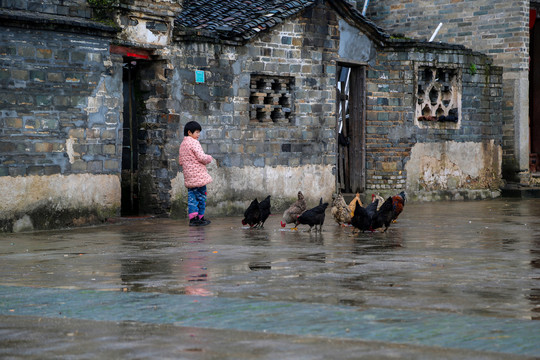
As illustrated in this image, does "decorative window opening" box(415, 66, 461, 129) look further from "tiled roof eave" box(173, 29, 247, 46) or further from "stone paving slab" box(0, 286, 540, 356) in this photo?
"stone paving slab" box(0, 286, 540, 356)

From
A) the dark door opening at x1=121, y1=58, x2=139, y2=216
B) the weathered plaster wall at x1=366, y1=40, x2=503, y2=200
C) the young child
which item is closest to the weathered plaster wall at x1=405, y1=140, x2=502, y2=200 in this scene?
the weathered plaster wall at x1=366, y1=40, x2=503, y2=200

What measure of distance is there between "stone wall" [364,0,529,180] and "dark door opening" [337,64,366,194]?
454 centimetres

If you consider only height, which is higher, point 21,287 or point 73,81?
point 73,81

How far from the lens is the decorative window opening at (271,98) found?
17562 mm

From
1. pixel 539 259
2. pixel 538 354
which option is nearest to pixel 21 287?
pixel 538 354

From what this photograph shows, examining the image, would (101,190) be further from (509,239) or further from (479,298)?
(479,298)

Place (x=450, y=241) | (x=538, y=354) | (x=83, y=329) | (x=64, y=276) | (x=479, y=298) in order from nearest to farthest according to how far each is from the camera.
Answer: (x=538, y=354), (x=83, y=329), (x=479, y=298), (x=64, y=276), (x=450, y=241)

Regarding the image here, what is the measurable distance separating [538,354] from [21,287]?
14.8 feet

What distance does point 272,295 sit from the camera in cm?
725

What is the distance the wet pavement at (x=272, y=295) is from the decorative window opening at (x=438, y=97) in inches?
315

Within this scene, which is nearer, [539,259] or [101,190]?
[539,259]

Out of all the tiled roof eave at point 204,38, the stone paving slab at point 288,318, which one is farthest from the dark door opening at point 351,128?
the stone paving slab at point 288,318

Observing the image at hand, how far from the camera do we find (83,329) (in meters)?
5.95

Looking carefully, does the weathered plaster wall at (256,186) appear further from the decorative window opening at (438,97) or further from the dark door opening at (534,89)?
the dark door opening at (534,89)
